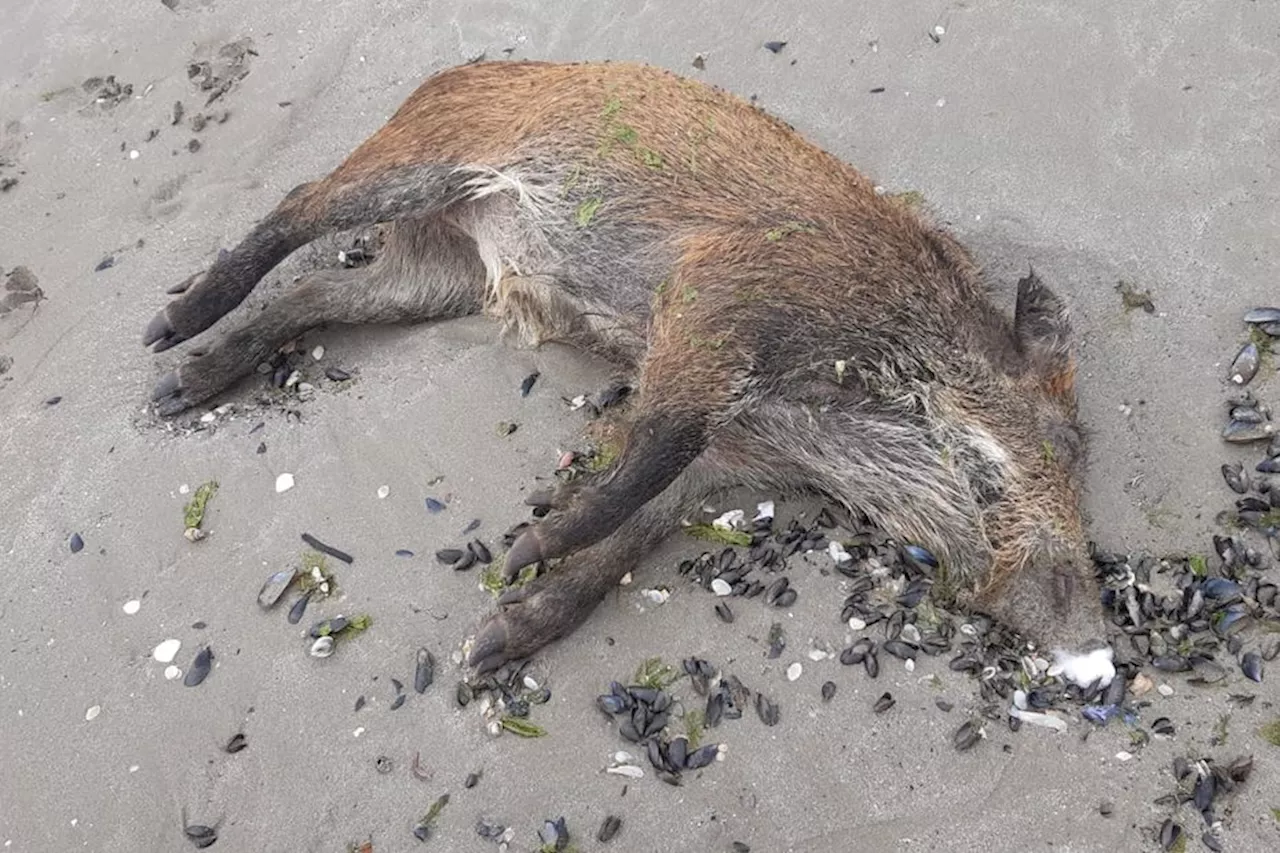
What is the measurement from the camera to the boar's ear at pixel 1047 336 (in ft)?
12.7

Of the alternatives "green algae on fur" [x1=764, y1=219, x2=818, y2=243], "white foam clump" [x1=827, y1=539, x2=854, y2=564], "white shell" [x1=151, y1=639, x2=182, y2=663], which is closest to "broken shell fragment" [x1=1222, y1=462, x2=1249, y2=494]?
"white foam clump" [x1=827, y1=539, x2=854, y2=564]

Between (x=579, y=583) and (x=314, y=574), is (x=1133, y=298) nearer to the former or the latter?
(x=579, y=583)

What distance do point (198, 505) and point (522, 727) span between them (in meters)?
1.57

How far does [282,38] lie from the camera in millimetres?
5809

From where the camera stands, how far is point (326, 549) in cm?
383

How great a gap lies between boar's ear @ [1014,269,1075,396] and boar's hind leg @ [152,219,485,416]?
2.26 m

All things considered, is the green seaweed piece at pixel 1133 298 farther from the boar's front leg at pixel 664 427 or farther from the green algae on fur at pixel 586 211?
the green algae on fur at pixel 586 211

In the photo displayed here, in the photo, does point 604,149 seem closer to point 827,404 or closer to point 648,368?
point 648,368

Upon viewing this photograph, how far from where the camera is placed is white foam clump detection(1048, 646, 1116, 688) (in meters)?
3.28

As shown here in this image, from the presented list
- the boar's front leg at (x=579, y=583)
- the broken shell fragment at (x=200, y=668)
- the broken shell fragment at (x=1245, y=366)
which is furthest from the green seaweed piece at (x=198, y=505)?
the broken shell fragment at (x=1245, y=366)

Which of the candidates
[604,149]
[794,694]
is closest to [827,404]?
[794,694]

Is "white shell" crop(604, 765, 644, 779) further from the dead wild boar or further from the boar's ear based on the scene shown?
the boar's ear

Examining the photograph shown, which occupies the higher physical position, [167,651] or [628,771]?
[167,651]

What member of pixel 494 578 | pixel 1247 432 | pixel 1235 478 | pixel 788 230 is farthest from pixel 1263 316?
pixel 494 578
